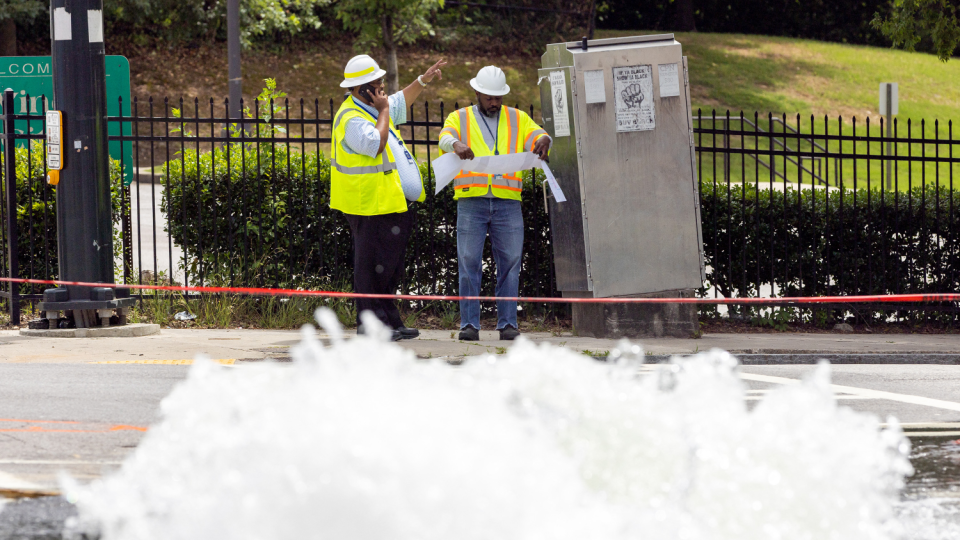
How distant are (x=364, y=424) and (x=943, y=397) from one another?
17.2ft

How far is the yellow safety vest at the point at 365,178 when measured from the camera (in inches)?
306

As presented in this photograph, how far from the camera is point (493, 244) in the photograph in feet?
27.5

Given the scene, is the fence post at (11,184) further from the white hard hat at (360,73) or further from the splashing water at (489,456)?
the splashing water at (489,456)

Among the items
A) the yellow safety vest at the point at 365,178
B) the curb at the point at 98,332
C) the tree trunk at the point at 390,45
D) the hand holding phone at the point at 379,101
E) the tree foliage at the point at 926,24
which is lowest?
the curb at the point at 98,332

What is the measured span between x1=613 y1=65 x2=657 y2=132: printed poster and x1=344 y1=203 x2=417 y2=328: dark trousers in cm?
178

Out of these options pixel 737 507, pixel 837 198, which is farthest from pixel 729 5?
pixel 737 507

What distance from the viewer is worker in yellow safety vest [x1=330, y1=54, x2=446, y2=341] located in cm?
769

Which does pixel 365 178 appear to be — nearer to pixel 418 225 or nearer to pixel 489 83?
pixel 489 83

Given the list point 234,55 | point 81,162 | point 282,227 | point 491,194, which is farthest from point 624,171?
point 234,55

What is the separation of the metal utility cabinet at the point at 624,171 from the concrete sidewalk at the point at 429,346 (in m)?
0.46

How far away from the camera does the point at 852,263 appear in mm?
9867

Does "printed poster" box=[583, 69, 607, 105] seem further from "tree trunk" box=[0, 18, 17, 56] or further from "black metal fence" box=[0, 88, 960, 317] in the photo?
"tree trunk" box=[0, 18, 17, 56]

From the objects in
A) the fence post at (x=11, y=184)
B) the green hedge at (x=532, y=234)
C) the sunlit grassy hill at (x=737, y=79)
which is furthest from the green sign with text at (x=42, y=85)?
the sunlit grassy hill at (x=737, y=79)

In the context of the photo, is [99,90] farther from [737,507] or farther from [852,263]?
[737,507]
